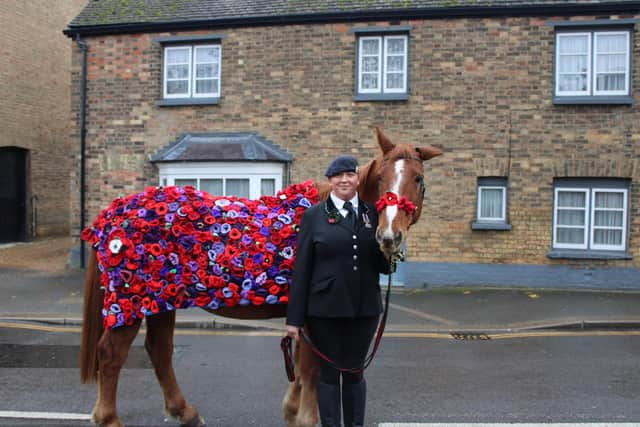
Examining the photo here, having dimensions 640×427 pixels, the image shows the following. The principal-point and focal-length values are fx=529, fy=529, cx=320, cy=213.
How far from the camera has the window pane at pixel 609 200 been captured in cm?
1069

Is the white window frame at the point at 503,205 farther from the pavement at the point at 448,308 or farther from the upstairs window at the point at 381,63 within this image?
the upstairs window at the point at 381,63

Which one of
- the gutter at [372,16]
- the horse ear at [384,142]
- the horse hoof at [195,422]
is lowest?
the horse hoof at [195,422]

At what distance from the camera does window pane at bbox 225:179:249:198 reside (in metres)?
11.5

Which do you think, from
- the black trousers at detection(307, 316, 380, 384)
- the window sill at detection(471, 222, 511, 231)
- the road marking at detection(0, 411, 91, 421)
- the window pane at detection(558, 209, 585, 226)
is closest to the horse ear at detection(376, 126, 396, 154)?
the black trousers at detection(307, 316, 380, 384)

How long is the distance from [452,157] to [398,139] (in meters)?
1.18

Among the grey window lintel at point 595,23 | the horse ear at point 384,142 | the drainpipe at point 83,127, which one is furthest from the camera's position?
the drainpipe at point 83,127

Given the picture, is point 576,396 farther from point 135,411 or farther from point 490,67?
point 490,67

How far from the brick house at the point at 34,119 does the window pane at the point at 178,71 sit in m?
7.54

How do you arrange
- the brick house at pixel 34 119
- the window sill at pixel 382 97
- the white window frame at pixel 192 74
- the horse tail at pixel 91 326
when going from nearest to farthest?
the horse tail at pixel 91 326, the window sill at pixel 382 97, the white window frame at pixel 192 74, the brick house at pixel 34 119

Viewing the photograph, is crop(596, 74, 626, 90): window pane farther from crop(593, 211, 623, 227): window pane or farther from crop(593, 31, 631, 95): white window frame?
crop(593, 211, 623, 227): window pane

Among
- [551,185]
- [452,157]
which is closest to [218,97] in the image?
[452,157]

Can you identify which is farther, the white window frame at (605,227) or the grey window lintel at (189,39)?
the grey window lintel at (189,39)

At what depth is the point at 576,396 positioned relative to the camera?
16.2 ft

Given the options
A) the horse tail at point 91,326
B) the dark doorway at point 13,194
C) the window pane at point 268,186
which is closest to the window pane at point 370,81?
the window pane at point 268,186
